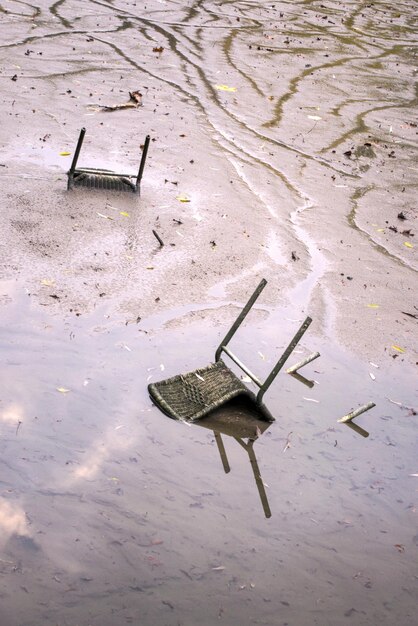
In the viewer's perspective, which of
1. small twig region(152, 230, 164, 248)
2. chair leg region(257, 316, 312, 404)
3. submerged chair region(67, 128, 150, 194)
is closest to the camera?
chair leg region(257, 316, 312, 404)

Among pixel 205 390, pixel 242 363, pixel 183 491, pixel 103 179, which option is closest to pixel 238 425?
pixel 205 390

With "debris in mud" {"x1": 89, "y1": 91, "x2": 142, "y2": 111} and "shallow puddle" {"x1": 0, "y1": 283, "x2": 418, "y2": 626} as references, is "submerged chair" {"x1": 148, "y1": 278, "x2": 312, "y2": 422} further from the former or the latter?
"debris in mud" {"x1": 89, "y1": 91, "x2": 142, "y2": 111}

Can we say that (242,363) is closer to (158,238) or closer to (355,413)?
(355,413)

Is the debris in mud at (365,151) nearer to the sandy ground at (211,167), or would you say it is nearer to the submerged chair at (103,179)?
the sandy ground at (211,167)

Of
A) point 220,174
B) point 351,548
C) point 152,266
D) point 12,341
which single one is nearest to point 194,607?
point 351,548

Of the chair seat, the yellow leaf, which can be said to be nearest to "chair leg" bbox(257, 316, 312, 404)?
the chair seat

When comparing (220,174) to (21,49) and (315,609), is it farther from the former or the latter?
(315,609)

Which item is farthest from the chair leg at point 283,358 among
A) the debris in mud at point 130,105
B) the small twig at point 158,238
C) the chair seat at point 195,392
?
the debris in mud at point 130,105

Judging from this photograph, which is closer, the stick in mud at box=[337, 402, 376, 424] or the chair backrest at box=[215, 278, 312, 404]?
the chair backrest at box=[215, 278, 312, 404]
